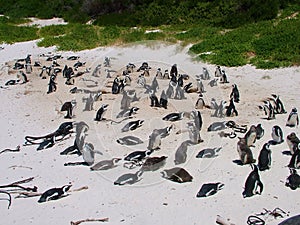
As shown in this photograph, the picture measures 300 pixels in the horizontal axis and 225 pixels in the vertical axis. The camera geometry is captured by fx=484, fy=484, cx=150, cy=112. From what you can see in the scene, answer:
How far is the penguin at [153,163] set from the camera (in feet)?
29.4

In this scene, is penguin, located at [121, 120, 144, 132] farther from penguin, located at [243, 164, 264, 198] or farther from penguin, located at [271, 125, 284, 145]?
penguin, located at [243, 164, 264, 198]

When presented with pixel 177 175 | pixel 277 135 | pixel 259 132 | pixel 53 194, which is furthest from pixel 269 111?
pixel 53 194

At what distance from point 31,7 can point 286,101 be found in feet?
73.7

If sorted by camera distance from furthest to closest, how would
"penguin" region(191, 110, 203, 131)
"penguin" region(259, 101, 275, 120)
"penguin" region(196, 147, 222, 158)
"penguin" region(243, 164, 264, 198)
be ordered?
1. "penguin" region(259, 101, 275, 120)
2. "penguin" region(191, 110, 203, 131)
3. "penguin" region(196, 147, 222, 158)
4. "penguin" region(243, 164, 264, 198)

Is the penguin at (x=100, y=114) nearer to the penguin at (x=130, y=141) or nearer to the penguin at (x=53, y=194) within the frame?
the penguin at (x=130, y=141)

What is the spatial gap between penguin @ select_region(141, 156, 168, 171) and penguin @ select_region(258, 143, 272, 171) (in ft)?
5.84

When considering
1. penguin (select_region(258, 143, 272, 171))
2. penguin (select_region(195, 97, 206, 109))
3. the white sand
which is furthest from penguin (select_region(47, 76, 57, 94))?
penguin (select_region(258, 143, 272, 171))

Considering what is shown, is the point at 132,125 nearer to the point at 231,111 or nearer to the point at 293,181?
the point at 231,111

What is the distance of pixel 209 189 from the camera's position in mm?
7984

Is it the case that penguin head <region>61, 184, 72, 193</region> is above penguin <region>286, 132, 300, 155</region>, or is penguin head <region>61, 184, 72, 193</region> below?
below

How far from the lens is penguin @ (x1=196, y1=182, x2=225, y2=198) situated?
7.92 meters

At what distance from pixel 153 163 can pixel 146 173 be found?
1.11ft

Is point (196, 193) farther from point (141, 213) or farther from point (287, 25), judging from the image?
point (287, 25)

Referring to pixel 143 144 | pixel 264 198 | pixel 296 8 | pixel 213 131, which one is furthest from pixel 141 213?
pixel 296 8
